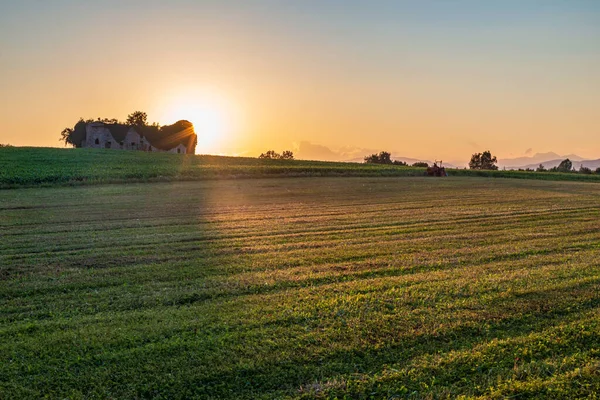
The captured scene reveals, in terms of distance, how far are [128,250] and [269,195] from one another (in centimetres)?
1546

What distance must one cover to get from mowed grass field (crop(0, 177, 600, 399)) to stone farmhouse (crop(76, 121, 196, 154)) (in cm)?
7026

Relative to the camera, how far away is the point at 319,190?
94.6ft

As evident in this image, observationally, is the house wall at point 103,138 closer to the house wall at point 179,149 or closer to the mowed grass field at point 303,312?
the house wall at point 179,149

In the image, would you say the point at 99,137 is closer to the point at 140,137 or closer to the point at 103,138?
the point at 103,138

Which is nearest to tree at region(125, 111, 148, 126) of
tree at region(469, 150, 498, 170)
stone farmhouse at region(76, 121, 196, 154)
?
stone farmhouse at region(76, 121, 196, 154)

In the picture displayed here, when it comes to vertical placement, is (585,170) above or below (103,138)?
below

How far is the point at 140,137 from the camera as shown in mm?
81500

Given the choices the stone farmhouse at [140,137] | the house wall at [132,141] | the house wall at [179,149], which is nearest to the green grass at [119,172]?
the stone farmhouse at [140,137]

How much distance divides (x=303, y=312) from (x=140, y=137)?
268ft

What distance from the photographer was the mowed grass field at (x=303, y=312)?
4.71m

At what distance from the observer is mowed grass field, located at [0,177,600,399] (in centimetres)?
471

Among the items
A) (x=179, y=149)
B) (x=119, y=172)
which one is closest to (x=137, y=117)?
(x=179, y=149)

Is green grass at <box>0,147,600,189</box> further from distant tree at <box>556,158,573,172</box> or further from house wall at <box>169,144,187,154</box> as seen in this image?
house wall at <box>169,144,187,154</box>

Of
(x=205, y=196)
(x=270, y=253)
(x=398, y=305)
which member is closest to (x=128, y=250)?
(x=270, y=253)
